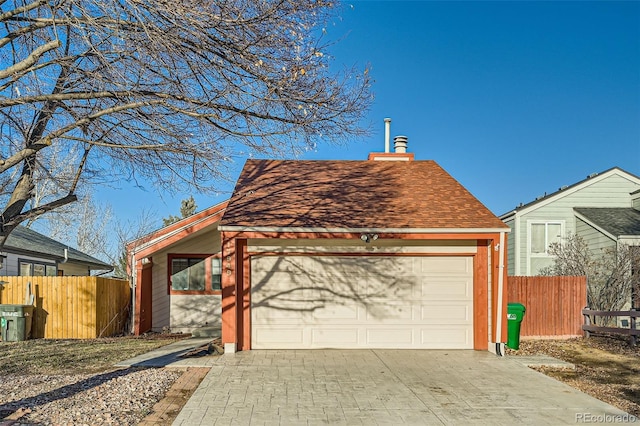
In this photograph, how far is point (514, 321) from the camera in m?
11.6

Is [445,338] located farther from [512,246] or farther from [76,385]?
[512,246]

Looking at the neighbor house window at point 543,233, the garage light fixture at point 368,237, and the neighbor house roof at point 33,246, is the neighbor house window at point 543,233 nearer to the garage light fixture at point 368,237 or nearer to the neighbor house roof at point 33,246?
the garage light fixture at point 368,237

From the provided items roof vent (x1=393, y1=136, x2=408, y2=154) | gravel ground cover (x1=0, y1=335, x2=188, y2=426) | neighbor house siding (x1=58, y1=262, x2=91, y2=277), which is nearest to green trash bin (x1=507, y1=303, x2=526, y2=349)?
roof vent (x1=393, y1=136, x2=408, y2=154)

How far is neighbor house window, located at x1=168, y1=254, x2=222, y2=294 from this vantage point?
1535 cm

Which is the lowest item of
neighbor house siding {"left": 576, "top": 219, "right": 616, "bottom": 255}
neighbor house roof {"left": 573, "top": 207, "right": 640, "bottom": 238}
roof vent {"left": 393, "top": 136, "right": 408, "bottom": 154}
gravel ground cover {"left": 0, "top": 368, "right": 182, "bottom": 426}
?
gravel ground cover {"left": 0, "top": 368, "right": 182, "bottom": 426}

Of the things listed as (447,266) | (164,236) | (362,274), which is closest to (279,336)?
(362,274)

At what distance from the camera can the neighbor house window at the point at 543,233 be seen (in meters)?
18.9

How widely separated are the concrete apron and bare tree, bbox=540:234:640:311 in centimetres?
621

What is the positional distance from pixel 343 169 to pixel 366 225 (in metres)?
4.28

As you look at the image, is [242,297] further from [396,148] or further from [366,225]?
[396,148]

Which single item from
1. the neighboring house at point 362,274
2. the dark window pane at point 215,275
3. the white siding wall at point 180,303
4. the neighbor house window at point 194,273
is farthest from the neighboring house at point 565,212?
the white siding wall at point 180,303

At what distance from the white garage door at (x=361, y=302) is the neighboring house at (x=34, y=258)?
8.10 meters

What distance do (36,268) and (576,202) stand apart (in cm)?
1917

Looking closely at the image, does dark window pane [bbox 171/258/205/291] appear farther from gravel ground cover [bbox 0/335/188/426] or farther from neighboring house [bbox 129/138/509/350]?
neighboring house [bbox 129/138/509/350]
